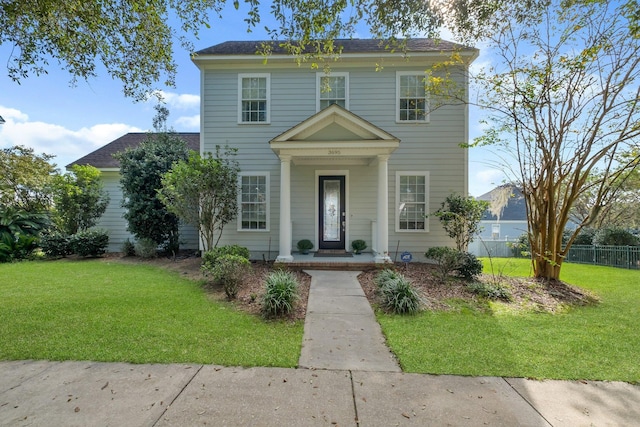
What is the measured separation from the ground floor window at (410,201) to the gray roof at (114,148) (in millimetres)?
8967

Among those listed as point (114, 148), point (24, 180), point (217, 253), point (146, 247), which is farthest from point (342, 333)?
point (114, 148)

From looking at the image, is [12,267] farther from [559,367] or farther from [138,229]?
[559,367]

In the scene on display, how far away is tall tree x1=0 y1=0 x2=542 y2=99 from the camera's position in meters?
4.18

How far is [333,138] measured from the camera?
7.81 m

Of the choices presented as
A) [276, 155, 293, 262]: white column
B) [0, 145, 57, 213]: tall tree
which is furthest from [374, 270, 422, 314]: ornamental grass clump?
[0, 145, 57, 213]: tall tree

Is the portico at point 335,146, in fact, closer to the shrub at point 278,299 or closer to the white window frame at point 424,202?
the white window frame at point 424,202

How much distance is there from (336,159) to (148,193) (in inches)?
258

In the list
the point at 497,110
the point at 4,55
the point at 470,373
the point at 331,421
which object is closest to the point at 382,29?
the point at 497,110

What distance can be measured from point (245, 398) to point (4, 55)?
6333 millimetres

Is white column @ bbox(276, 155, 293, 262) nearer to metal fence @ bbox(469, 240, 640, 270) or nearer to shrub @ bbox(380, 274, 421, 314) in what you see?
shrub @ bbox(380, 274, 421, 314)

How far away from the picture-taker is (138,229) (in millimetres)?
9859

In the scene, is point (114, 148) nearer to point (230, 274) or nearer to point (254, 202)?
point (254, 202)

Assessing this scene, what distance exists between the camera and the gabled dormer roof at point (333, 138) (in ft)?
25.1

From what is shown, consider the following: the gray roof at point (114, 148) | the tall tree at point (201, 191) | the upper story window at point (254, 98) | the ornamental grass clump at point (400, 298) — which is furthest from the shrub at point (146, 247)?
the ornamental grass clump at point (400, 298)
